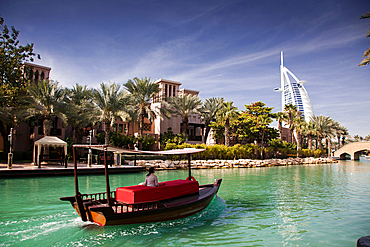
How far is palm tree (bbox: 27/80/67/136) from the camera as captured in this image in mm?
25578

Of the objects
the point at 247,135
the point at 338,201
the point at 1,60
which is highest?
the point at 1,60

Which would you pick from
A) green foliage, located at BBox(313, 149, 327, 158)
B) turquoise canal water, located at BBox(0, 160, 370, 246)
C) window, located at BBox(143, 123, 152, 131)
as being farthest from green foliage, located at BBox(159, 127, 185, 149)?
green foliage, located at BBox(313, 149, 327, 158)

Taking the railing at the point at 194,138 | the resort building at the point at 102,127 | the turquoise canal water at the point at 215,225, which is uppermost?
the resort building at the point at 102,127

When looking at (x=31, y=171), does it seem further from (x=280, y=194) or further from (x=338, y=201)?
(x=338, y=201)

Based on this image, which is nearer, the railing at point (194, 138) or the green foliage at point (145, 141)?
the green foliage at point (145, 141)

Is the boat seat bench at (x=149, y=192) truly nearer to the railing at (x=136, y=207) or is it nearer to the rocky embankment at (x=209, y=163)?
the railing at (x=136, y=207)

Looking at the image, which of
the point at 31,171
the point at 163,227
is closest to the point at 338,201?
the point at 163,227

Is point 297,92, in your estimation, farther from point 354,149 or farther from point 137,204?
point 137,204

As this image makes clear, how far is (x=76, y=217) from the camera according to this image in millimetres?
9219

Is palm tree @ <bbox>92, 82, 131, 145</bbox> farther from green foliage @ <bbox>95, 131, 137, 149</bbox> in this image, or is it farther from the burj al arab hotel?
the burj al arab hotel

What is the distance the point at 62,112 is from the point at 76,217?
21371 mm

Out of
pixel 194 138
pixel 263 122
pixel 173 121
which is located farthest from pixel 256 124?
pixel 173 121

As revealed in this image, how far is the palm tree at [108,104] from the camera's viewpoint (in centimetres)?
2991

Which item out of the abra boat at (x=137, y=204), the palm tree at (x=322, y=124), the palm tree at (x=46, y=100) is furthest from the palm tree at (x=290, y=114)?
the abra boat at (x=137, y=204)
